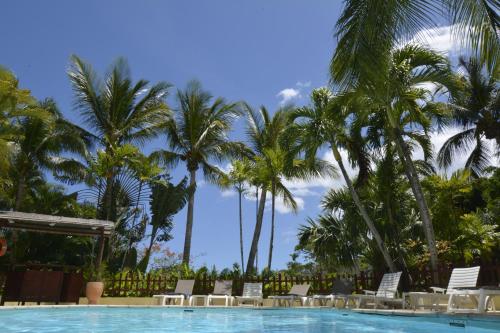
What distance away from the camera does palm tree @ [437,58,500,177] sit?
18.8 metres

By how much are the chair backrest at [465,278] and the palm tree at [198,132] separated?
42.3 feet

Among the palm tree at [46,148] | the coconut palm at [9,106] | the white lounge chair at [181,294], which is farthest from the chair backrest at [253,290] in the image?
the palm tree at [46,148]

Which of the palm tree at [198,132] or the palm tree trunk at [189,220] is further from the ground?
the palm tree at [198,132]

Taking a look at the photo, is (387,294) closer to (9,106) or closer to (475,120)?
(475,120)

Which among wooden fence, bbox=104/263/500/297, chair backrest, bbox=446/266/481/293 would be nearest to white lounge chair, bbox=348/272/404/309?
chair backrest, bbox=446/266/481/293

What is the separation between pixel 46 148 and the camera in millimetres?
18344

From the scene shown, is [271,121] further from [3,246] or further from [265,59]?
[3,246]

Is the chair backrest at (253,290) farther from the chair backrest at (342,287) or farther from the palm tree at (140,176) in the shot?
the palm tree at (140,176)

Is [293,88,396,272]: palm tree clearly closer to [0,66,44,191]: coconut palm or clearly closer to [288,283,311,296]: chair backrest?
[288,283,311,296]: chair backrest

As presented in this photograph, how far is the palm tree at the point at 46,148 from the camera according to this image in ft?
58.3

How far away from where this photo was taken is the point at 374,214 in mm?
17109

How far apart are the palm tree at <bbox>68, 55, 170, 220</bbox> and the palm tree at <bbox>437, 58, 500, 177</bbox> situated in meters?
13.4

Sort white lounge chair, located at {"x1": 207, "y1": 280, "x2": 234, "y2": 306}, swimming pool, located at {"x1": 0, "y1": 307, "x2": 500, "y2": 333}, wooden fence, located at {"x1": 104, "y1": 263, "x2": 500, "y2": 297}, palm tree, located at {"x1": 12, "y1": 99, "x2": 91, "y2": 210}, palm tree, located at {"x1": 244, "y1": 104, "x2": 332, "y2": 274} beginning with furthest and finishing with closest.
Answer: palm tree, located at {"x1": 12, "y1": 99, "x2": 91, "y2": 210} < palm tree, located at {"x1": 244, "y1": 104, "x2": 332, "y2": 274} < wooden fence, located at {"x1": 104, "y1": 263, "x2": 500, "y2": 297} < white lounge chair, located at {"x1": 207, "y1": 280, "x2": 234, "y2": 306} < swimming pool, located at {"x1": 0, "y1": 307, "x2": 500, "y2": 333}

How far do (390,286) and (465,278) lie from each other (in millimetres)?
2394
